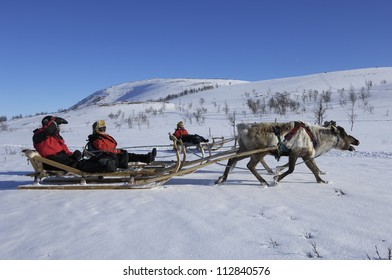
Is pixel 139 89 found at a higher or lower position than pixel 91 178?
higher

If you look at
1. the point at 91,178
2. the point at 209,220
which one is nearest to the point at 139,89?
the point at 91,178

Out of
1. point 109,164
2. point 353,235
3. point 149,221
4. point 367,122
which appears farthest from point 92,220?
point 367,122

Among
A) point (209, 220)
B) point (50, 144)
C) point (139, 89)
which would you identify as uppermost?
point (139, 89)

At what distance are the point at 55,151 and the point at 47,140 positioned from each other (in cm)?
24

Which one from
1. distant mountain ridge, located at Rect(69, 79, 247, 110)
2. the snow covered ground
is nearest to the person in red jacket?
the snow covered ground

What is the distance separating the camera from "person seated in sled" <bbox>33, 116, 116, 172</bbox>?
573cm

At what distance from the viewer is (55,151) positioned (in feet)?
19.4

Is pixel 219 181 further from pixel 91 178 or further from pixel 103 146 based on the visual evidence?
pixel 91 178

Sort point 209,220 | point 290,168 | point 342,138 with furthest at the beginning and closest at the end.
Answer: point 342,138, point 290,168, point 209,220

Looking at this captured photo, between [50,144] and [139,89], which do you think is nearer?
[50,144]

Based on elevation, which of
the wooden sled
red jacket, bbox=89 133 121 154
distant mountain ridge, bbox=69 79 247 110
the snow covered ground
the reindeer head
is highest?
distant mountain ridge, bbox=69 79 247 110

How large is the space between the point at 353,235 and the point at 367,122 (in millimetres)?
19392

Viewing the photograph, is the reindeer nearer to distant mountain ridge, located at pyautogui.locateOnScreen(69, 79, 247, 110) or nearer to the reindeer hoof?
the reindeer hoof

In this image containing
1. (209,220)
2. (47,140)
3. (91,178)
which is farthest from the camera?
(91,178)
